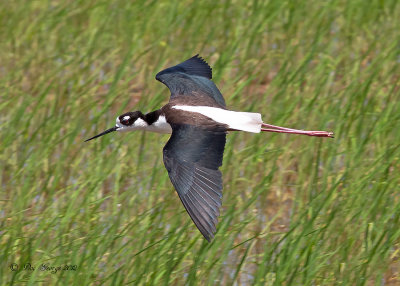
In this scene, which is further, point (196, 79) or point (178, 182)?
point (196, 79)

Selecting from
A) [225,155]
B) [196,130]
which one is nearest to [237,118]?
[196,130]

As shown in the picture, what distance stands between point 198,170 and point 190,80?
4.01ft

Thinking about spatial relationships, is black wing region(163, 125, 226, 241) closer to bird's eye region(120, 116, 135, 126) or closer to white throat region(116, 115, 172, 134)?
white throat region(116, 115, 172, 134)

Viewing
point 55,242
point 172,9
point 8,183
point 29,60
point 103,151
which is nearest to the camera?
point 55,242

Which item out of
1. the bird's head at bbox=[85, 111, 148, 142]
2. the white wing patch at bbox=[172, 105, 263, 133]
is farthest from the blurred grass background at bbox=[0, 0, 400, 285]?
the white wing patch at bbox=[172, 105, 263, 133]

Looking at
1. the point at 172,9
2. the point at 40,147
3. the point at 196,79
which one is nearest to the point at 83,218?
the point at 40,147

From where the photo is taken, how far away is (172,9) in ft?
23.8

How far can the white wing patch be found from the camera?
4648 millimetres

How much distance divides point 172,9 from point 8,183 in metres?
2.51

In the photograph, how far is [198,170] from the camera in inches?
170

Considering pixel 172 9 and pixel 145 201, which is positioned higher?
pixel 172 9

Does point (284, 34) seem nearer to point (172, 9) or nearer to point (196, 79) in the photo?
point (172, 9)

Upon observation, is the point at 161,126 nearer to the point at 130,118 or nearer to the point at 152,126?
the point at 152,126

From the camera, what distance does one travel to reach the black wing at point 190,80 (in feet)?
17.5
